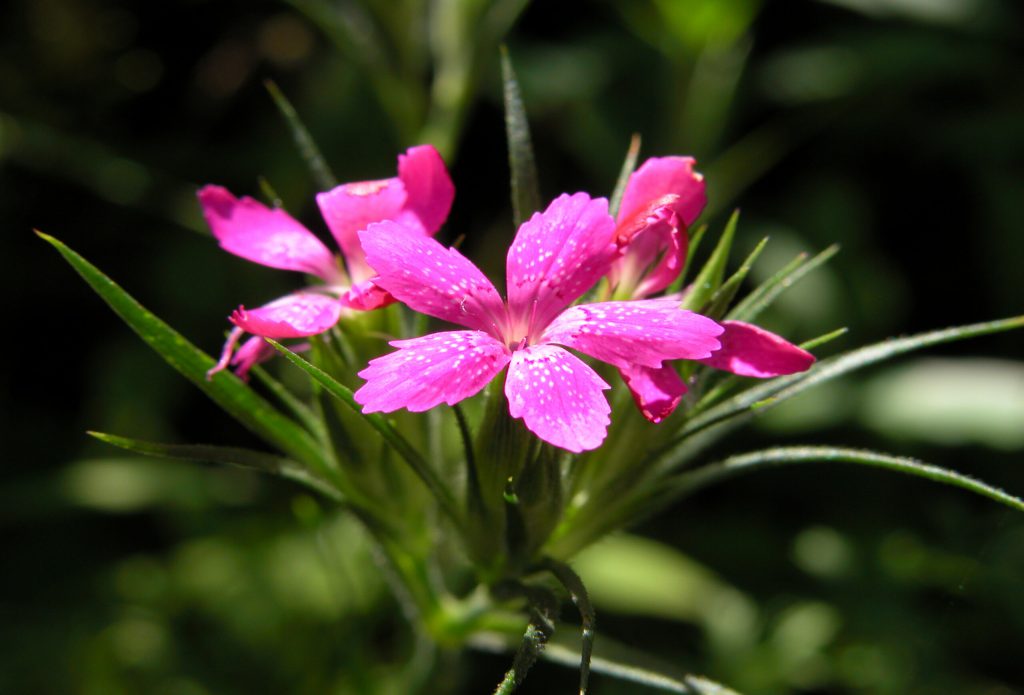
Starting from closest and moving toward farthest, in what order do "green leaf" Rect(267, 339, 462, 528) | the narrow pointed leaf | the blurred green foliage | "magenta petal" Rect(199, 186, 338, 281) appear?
"green leaf" Rect(267, 339, 462, 528) → the narrow pointed leaf → "magenta petal" Rect(199, 186, 338, 281) → the blurred green foliage

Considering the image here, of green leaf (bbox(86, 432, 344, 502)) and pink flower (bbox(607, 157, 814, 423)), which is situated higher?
pink flower (bbox(607, 157, 814, 423))

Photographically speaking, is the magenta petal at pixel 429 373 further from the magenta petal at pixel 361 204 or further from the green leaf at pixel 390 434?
the magenta petal at pixel 361 204

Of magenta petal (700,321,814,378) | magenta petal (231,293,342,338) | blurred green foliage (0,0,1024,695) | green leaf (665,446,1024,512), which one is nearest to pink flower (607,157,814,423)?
magenta petal (700,321,814,378)

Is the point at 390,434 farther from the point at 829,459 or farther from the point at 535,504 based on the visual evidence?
the point at 829,459

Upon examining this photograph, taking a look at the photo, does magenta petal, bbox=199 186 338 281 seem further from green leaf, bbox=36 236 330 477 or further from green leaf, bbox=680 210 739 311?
green leaf, bbox=680 210 739 311

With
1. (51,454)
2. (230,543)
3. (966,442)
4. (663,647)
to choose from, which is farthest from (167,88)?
(966,442)

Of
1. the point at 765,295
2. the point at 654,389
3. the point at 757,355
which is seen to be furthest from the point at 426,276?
the point at 765,295
